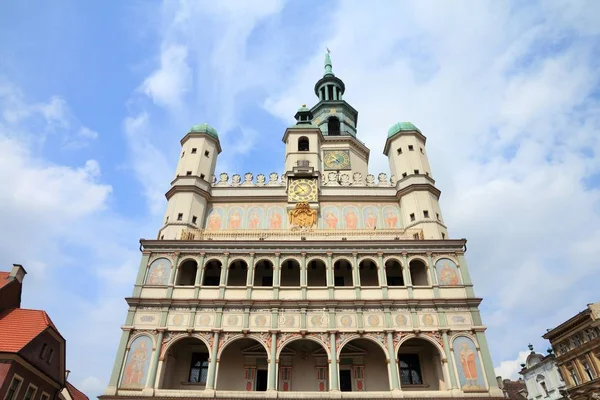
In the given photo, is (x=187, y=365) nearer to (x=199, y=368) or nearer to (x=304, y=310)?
(x=199, y=368)

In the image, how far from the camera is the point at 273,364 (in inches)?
882

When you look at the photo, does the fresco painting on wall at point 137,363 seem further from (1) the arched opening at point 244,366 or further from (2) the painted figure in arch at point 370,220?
(2) the painted figure in arch at point 370,220

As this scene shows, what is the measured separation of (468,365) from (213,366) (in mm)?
13230

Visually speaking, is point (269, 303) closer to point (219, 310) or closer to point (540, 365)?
point (219, 310)

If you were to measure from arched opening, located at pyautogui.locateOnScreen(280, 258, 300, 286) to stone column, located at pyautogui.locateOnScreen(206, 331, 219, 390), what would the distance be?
5.84 metres

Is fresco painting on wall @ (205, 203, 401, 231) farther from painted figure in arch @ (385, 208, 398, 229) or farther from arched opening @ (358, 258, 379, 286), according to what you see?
arched opening @ (358, 258, 379, 286)

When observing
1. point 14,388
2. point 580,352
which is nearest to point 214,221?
point 14,388

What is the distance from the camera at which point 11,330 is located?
2312cm

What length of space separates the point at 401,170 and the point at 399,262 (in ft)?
29.5

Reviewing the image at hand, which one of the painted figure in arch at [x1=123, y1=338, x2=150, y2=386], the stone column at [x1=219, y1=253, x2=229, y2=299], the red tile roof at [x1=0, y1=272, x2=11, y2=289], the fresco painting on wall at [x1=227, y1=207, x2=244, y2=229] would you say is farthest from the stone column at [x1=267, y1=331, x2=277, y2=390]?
the red tile roof at [x1=0, y1=272, x2=11, y2=289]

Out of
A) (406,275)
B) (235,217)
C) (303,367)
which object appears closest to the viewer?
(303,367)

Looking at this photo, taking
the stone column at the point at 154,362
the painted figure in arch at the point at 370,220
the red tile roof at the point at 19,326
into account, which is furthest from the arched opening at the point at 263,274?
the red tile roof at the point at 19,326

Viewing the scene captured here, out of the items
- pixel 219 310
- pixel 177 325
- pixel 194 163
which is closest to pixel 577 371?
pixel 219 310

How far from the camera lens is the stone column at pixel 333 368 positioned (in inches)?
855
